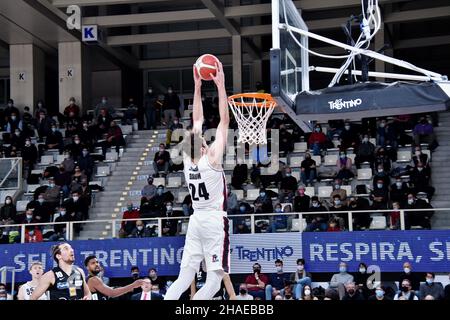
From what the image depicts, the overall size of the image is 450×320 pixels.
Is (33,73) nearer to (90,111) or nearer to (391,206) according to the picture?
(90,111)

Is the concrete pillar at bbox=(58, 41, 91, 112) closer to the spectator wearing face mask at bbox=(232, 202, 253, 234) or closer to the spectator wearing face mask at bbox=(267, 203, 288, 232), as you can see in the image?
the spectator wearing face mask at bbox=(232, 202, 253, 234)

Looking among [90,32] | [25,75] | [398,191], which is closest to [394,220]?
[398,191]

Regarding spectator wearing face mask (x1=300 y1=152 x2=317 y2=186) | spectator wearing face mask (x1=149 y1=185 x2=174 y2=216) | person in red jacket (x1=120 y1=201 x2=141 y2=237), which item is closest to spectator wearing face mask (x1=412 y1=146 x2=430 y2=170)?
spectator wearing face mask (x1=300 y1=152 x2=317 y2=186)

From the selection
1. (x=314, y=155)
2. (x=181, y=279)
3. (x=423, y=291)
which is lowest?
(x=423, y=291)

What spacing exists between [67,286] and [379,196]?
13.0m

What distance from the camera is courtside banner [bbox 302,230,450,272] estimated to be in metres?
19.4

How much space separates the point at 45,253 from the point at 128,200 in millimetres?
5015

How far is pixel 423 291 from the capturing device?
17703 mm

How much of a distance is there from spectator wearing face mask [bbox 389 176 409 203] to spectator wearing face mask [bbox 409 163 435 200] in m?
0.36

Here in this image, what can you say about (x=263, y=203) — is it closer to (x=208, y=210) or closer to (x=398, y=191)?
(x=398, y=191)

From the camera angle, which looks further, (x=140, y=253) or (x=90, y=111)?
(x=90, y=111)
